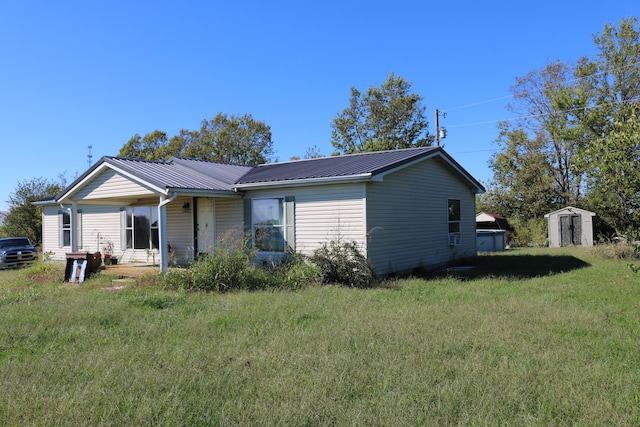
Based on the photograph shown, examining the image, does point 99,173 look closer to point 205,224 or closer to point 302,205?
point 205,224

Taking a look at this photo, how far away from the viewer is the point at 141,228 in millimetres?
16938

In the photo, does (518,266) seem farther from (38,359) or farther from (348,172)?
(38,359)

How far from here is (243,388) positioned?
173 inches

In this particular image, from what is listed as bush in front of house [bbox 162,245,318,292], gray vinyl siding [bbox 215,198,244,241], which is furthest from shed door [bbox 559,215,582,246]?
bush in front of house [bbox 162,245,318,292]

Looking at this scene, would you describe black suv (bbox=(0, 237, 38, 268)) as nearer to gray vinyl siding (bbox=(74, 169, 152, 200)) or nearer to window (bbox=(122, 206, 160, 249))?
window (bbox=(122, 206, 160, 249))

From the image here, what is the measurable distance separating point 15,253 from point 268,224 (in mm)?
13222

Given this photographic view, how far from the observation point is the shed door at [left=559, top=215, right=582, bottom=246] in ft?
79.4

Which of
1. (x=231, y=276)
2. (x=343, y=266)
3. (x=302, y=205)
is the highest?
(x=302, y=205)

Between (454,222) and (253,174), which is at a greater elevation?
(253,174)

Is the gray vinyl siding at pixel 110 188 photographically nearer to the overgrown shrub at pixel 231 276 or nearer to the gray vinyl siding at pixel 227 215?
the gray vinyl siding at pixel 227 215

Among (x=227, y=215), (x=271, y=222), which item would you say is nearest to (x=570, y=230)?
(x=271, y=222)

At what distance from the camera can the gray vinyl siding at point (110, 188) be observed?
43.6 feet

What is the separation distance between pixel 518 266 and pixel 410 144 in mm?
20344

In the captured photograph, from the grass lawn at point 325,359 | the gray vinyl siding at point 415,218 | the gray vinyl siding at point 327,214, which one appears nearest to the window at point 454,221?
the gray vinyl siding at point 415,218
